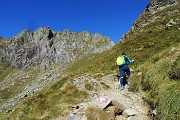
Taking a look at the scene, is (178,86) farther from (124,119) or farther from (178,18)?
(178,18)

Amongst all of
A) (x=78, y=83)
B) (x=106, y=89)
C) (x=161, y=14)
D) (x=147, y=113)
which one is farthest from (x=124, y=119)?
(x=161, y=14)

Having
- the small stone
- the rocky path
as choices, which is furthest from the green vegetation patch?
the small stone

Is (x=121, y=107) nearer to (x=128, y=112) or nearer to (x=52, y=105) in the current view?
(x=128, y=112)

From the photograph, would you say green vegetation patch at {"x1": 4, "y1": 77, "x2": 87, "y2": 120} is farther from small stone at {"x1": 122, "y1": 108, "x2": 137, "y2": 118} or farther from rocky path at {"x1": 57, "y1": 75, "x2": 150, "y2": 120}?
small stone at {"x1": 122, "y1": 108, "x2": 137, "y2": 118}

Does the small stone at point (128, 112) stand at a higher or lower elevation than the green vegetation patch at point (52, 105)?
lower

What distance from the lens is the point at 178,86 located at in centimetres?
1053

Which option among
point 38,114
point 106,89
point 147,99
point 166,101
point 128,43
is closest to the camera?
point 166,101

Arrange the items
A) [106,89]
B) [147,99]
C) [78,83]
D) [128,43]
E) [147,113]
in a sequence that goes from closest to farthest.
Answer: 1. [147,113]
2. [147,99]
3. [106,89]
4. [78,83]
5. [128,43]

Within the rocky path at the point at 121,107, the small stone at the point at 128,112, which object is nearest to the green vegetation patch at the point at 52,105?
the rocky path at the point at 121,107

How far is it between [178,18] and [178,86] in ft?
109

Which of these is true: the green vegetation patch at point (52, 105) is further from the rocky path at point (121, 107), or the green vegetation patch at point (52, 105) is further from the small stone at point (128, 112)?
the small stone at point (128, 112)

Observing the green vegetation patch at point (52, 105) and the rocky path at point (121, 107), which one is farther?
the green vegetation patch at point (52, 105)

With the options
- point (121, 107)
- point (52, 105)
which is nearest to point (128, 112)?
point (121, 107)

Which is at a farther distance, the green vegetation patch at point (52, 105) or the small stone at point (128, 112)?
the green vegetation patch at point (52, 105)
